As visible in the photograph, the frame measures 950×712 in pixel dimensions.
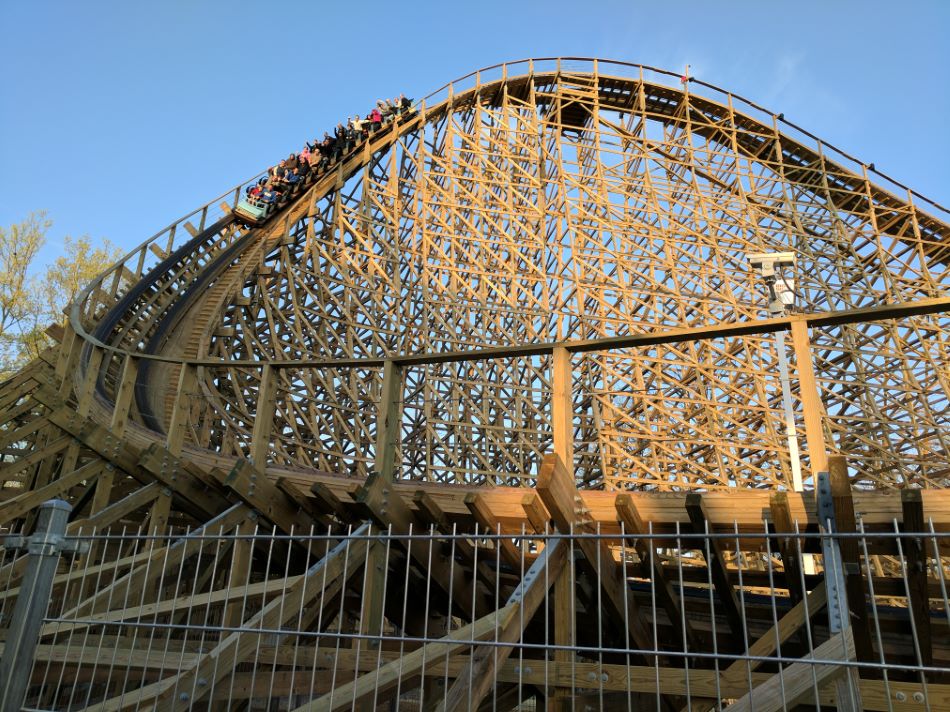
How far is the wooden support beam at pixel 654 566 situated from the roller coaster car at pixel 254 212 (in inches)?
412

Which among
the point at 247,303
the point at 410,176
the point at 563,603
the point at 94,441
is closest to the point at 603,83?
the point at 410,176

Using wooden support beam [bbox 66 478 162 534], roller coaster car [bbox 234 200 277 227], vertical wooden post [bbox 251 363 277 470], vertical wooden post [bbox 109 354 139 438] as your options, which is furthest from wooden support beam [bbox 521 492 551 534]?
roller coaster car [bbox 234 200 277 227]

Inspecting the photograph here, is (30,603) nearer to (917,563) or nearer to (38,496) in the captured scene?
(38,496)

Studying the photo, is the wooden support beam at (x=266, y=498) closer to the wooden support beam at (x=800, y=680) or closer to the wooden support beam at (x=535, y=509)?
the wooden support beam at (x=535, y=509)

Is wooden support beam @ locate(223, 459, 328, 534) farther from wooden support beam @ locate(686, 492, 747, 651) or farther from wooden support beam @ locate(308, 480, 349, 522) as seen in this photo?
wooden support beam @ locate(686, 492, 747, 651)

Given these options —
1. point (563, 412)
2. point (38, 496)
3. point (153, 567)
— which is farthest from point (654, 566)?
point (38, 496)

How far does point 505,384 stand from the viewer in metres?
8.80

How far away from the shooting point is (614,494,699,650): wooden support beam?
3244mm

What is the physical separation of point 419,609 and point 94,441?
8.44 ft

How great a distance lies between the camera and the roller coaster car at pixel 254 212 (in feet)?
41.3

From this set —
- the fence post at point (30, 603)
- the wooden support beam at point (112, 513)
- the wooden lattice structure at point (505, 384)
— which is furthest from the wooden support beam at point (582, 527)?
the wooden support beam at point (112, 513)

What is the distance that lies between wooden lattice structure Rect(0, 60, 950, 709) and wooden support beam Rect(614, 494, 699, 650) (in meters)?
0.03

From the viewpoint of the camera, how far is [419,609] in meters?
4.75

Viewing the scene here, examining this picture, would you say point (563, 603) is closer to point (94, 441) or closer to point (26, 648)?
point (26, 648)
